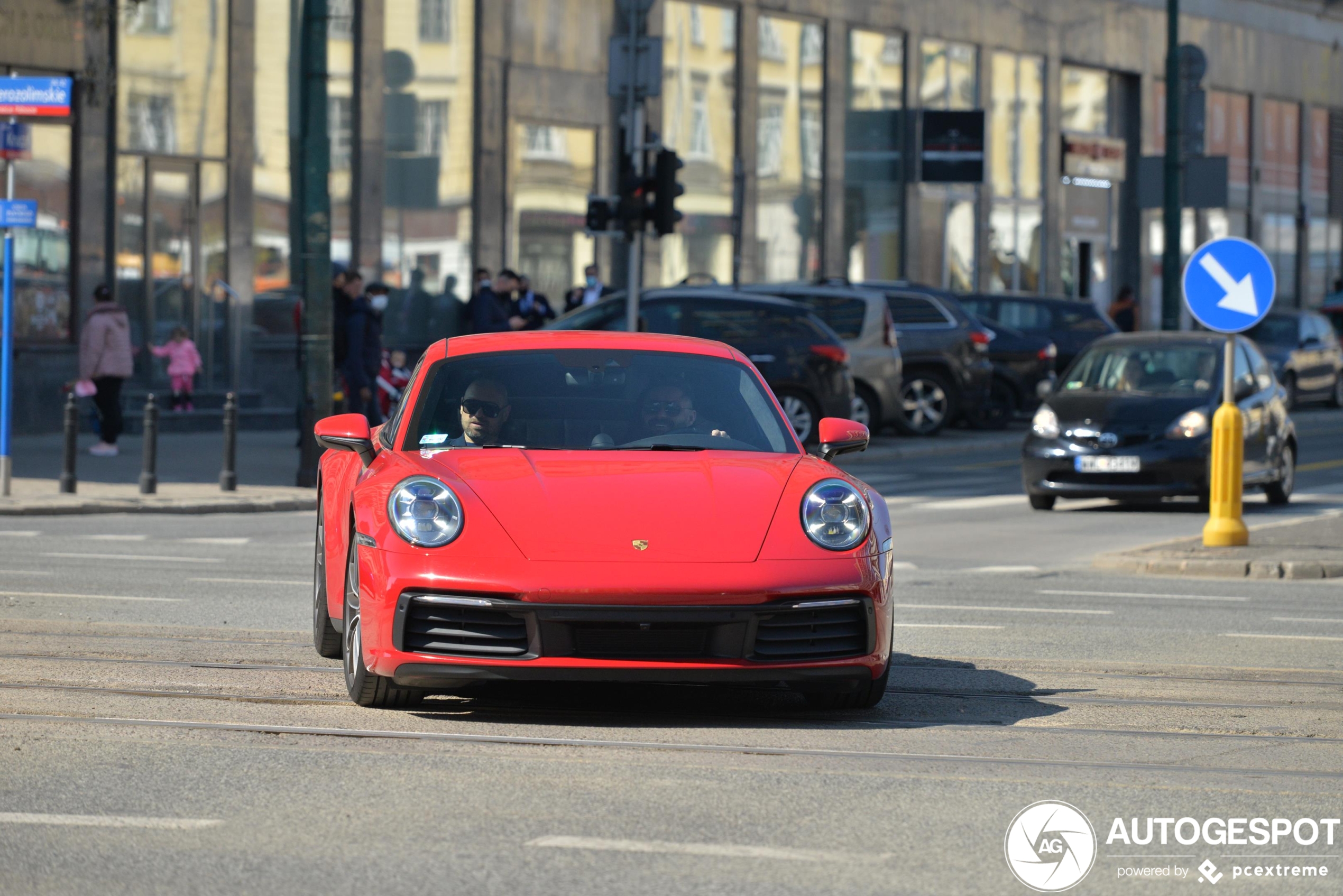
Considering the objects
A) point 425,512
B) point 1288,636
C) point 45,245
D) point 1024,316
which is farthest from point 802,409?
point 425,512

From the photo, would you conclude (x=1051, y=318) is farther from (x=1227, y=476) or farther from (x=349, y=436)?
(x=349, y=436)

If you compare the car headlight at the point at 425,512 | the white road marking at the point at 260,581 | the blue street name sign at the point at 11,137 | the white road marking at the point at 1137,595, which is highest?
the blue street name sign at the point at 11,137

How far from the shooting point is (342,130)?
31219 mm

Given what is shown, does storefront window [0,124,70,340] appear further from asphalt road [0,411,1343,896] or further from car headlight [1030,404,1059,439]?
asphalt road [0,411,1343,896]

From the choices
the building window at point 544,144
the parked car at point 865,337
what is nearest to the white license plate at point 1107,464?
the parked car at point 865,337

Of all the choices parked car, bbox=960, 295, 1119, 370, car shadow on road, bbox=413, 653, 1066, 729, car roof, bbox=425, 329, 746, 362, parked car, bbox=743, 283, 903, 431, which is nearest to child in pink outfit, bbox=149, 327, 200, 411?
parked car, bbox=743, 283, 903, 431

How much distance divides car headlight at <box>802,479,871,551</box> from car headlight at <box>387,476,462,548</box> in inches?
45.8

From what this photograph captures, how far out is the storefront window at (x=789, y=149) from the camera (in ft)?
129

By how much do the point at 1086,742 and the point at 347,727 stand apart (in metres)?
2.40

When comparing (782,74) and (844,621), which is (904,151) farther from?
(844,621)

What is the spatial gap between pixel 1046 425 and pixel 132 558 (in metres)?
8.13

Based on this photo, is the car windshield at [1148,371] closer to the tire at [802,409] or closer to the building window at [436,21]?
the tire at [802,409]

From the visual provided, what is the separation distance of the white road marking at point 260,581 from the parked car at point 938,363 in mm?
15796

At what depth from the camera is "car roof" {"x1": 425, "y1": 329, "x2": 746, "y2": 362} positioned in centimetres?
855
